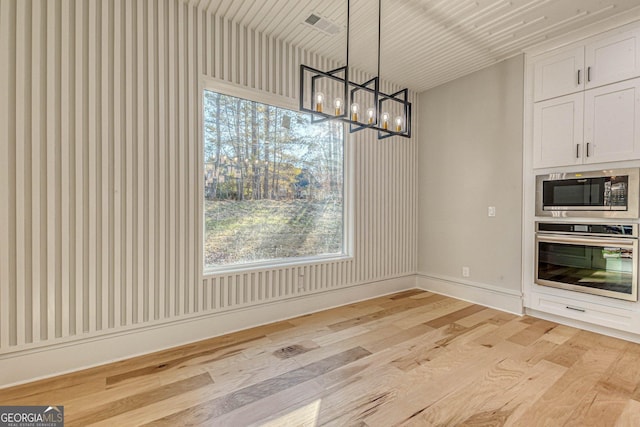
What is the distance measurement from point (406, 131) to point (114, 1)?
2.48 meters

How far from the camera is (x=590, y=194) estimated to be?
2.89 metres

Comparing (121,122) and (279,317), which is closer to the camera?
(121,122)

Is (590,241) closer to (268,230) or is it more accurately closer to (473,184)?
(473,184)

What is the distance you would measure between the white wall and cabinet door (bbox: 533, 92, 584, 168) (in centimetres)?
20

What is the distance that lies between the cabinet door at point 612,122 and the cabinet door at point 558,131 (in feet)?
0.22

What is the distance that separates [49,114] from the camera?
2084 mm

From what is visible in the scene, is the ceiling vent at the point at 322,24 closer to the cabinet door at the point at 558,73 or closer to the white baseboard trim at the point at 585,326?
the cabinet door at the point at 558,73

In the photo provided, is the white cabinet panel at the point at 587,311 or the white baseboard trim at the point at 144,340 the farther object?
the white cabinet panel at the point at 587,311

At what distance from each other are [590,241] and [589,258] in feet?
0.56

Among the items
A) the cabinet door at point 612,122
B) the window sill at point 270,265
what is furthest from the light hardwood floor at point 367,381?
the cabinet door at point 612,122

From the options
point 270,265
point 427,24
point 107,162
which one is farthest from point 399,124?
point 107,162

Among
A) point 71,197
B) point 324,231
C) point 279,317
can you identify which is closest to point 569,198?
point 324,231

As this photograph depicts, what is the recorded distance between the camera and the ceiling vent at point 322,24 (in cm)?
276

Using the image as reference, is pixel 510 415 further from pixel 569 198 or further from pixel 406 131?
pixel 569 198
